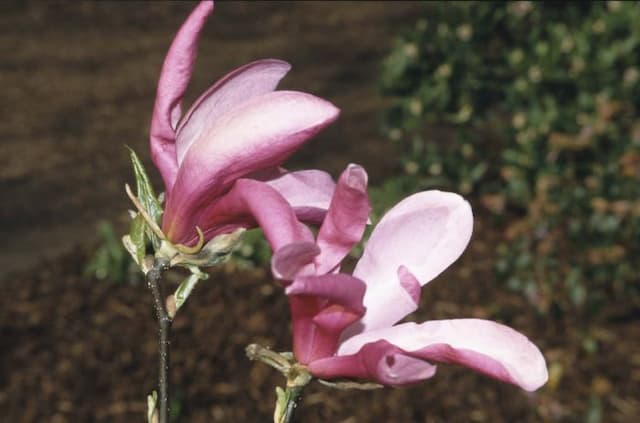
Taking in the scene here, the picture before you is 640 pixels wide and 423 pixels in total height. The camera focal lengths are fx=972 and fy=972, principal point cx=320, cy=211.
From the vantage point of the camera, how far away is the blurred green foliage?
11.8 ft

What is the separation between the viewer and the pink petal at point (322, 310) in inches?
32.1

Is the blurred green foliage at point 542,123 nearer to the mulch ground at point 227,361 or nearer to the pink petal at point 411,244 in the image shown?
the mulch ground at point 227,361

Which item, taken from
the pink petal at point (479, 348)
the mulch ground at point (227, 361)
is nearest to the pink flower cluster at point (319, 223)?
the pink petal at point (479, 348)

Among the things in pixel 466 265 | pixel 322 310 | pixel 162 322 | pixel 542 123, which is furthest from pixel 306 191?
pixel 466 265

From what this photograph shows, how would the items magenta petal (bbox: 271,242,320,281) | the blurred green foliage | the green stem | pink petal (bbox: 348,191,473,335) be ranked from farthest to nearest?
1. the blurred green foliage
2. the green stem
3. pink petal (bbox: 348,191,473,335)
4. magenta petal (bbox: 271,242,320,281)

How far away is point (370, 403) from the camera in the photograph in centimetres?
326

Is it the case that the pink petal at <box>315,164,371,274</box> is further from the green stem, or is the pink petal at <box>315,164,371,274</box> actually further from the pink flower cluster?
the green stem

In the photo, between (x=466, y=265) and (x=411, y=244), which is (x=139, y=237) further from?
(x=466, y=265)

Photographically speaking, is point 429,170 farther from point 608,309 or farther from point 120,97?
point 120,97

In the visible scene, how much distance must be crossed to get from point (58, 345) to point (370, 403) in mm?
1106

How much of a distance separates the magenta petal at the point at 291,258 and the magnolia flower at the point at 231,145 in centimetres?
4

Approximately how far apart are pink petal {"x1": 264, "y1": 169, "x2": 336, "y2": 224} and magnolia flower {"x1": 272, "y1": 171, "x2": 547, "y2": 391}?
0.23 feet

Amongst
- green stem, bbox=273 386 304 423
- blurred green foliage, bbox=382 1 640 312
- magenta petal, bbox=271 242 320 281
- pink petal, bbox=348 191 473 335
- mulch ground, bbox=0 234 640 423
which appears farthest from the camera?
blurred green foliage, bbox=382 1 640 312

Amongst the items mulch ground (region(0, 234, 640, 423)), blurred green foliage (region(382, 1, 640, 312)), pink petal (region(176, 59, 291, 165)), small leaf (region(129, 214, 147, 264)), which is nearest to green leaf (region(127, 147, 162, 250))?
small leaf (region(129, 214, 147, 264))
